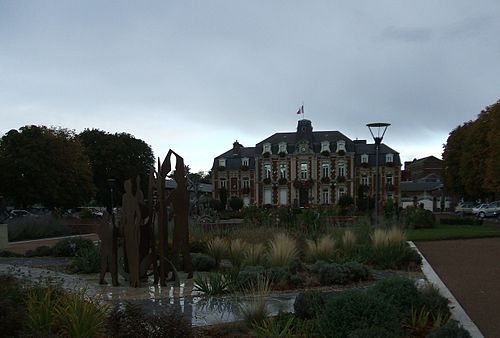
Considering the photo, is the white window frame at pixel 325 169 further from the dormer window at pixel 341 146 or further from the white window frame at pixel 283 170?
the white window frame at pixel 283 170

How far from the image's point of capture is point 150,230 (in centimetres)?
1106

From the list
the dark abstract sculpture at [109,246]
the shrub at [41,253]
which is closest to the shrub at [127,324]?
the dark abstract sculpture at [109,246]

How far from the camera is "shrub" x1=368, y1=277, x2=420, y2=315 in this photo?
7.07 meters

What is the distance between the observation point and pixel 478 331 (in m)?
6.79

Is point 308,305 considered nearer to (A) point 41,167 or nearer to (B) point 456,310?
(B) point 456,310

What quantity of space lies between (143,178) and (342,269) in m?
63.2

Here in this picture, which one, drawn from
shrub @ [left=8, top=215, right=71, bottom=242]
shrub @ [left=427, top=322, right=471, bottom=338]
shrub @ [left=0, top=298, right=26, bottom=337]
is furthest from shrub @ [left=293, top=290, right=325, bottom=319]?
shrub @ [left=8, top=215, right=71, bottom=242]

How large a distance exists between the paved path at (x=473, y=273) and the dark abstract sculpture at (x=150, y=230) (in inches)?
207

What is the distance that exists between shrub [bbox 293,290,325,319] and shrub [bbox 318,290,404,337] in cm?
111

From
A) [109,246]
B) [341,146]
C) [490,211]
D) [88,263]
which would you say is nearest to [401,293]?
[109,246]

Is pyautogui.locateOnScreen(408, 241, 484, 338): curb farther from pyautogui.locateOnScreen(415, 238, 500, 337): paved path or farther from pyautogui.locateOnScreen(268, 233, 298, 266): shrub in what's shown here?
pyautogui.locateOnScreen(268, 233, 298, 266): shrub

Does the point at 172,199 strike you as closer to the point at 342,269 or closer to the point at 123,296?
the point at 123,296

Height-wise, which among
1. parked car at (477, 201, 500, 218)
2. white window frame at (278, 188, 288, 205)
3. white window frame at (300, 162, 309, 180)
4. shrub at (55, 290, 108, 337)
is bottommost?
shrub at (55, 290, 108, 337)

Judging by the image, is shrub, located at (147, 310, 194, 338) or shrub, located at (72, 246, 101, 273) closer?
shrub, located at (147, 310, 194, 338)
